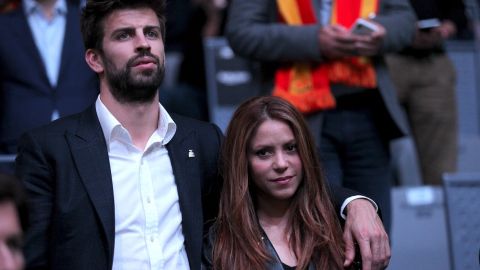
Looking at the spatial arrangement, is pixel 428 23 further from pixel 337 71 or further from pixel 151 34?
pixel 151 34

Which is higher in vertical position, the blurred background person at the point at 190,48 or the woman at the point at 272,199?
the blurred background person at the point at 190,48

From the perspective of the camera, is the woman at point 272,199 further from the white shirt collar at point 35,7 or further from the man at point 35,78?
the white shirt collar at point 35,7

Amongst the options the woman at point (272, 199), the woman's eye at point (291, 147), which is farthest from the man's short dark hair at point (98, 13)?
the woman's eye at point (291, 147)

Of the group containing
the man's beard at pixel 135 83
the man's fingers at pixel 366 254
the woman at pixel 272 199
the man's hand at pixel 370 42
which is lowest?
the man's fingers at pixel 366 254

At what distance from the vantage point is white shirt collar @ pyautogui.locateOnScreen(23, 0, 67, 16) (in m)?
5.59

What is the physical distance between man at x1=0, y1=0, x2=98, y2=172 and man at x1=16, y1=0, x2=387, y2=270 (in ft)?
3.74

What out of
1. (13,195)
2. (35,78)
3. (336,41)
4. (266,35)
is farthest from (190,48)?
(13,195)

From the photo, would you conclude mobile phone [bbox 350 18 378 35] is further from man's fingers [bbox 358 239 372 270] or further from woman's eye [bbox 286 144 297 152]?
man's fingers [bbox 358 239 372 270]

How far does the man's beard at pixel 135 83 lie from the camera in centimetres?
418

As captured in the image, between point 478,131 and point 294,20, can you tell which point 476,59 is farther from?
point 294,20

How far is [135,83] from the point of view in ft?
13.7

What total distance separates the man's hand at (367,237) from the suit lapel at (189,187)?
0.53 meters

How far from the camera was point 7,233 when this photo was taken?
2615 millimetres

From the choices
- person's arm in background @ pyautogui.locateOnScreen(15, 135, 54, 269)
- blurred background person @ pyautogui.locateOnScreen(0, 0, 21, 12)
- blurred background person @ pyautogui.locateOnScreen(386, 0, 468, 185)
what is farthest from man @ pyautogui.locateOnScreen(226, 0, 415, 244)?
blurred background person @ pyautogui.locateOnScreen(386, 0, 468, 185)
